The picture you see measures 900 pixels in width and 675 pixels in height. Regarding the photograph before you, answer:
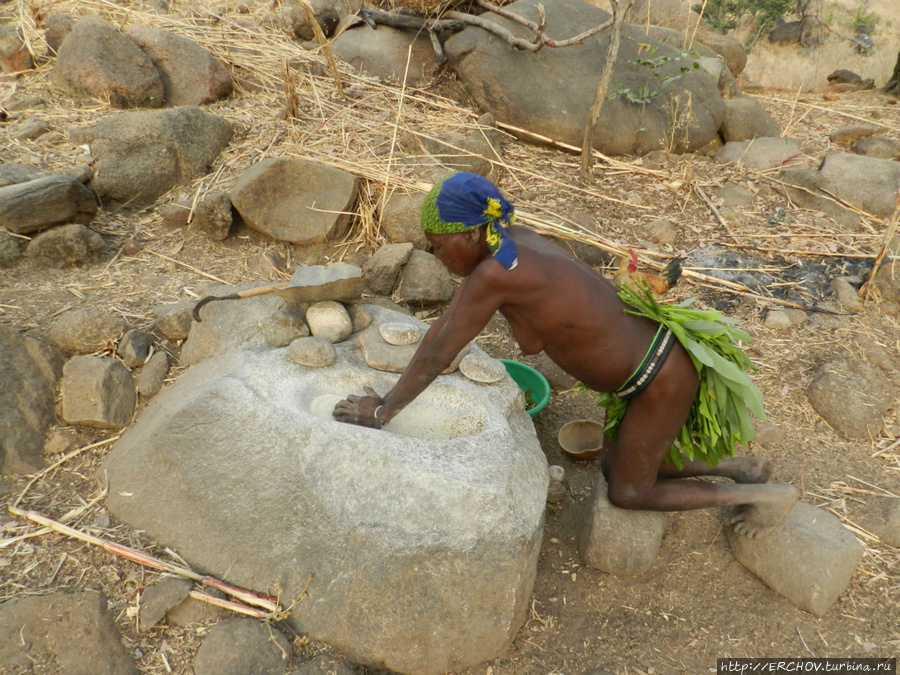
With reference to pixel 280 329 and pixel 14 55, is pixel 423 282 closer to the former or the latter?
pixel 280 329

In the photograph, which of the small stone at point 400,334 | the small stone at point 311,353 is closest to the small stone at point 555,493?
the small stone at point 400,334

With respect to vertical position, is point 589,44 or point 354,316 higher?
point 589,44

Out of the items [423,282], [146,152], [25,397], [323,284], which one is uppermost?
[323,284]

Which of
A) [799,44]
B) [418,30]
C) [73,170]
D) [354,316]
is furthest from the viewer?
[799,44]

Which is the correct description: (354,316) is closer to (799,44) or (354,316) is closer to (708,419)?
(708,419)

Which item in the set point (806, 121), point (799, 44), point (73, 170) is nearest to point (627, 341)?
point (73, 170)

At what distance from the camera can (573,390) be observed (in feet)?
13.0

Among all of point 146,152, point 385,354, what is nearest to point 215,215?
point 146,152

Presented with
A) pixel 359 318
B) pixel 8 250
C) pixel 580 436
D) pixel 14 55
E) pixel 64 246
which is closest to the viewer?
pixel 359 318

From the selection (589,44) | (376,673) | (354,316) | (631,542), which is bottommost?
(376,673)

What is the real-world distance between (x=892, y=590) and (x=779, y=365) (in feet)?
4.95

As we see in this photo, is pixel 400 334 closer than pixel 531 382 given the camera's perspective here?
Yes

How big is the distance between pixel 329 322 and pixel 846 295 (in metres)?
3.55

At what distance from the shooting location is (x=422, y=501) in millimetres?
2260
